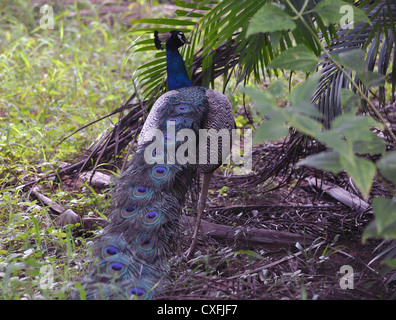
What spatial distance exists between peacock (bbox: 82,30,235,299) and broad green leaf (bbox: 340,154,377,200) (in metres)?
0.97

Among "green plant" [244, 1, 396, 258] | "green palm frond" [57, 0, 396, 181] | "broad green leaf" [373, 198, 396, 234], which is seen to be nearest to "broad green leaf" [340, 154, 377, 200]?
"green plant" [244, 1, 396, 258]

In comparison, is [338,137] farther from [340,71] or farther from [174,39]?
[174,39]

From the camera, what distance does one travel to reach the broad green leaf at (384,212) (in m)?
1.50

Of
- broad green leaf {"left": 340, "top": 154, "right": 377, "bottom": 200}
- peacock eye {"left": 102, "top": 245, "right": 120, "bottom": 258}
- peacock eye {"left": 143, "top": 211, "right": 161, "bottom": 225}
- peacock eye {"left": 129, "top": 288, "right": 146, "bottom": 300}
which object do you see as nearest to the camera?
broad green leaf {"left": 340, "top": 154, "right": 377, "bottom": 200}

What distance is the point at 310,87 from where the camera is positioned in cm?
154

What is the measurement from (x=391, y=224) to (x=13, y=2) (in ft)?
21.8

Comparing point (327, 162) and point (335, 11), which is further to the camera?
point (335, 11)

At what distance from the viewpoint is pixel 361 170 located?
147 cm

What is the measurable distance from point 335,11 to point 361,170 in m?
0.58

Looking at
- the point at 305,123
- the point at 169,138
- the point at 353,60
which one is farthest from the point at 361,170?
the point at 169,138

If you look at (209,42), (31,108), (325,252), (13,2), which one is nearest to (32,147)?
(31,108)

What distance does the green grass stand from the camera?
2.47 meters

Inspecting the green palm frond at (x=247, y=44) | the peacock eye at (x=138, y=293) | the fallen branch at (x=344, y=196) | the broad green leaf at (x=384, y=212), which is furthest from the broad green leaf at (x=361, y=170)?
the fallen branch at (x=344, y=196)

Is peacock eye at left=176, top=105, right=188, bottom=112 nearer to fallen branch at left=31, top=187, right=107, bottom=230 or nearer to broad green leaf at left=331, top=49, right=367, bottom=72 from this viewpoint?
fallen branch at left=31, top=187, right=107, bottom=230
